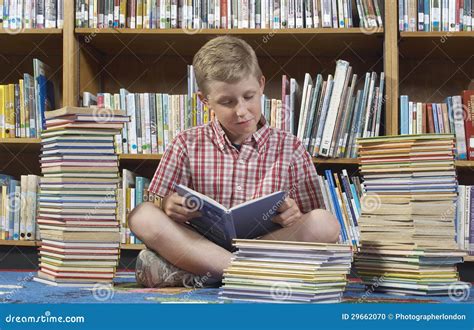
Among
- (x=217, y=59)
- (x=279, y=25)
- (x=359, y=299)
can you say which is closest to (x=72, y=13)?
(x=279, y=25)

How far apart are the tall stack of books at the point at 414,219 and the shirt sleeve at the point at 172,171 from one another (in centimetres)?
48

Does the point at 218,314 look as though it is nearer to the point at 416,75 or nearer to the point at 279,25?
the point at 279,25

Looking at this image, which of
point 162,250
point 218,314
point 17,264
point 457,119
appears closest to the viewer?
point 218,314

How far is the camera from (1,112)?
2.66m

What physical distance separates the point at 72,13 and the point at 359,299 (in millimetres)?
1534

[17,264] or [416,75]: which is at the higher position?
[416,75]

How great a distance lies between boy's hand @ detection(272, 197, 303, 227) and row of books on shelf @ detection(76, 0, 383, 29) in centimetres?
100

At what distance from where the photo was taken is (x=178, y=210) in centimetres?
173

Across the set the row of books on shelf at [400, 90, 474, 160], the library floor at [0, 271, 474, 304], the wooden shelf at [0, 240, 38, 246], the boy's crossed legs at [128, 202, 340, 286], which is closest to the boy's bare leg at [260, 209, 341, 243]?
the boy's crossed legs at [128, 202, 340, 286]

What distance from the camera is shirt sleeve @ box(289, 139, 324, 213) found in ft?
6.38

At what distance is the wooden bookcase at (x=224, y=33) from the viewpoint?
253 cm

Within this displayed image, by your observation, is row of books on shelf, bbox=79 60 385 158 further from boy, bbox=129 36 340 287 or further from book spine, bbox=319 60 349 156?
boy, bbox=129 36 340 287

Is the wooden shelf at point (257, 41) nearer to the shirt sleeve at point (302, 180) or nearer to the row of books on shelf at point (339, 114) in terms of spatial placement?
the row of books on shelf at point (339, 114)

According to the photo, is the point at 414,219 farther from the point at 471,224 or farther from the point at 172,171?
the point at 471,224
